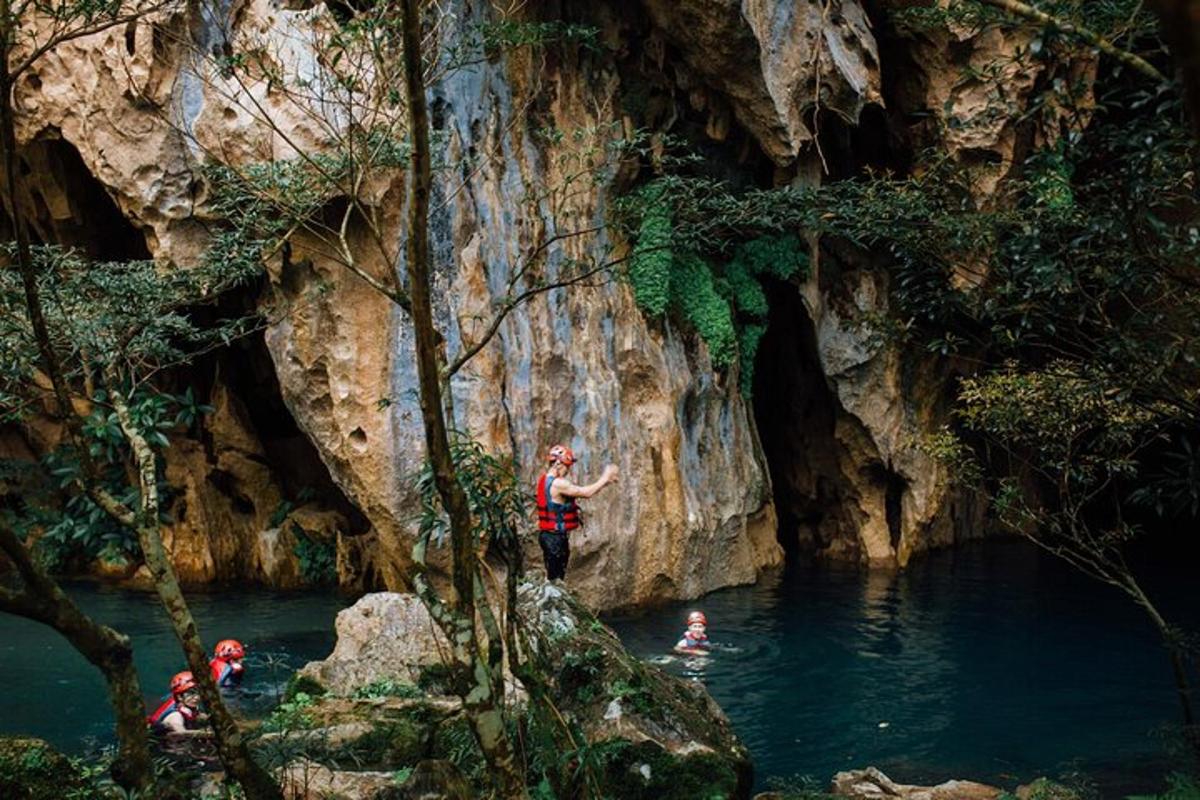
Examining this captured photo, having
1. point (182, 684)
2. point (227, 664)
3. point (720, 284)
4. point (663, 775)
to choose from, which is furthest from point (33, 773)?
point (720, 284)

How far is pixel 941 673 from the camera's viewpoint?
12.6 meters

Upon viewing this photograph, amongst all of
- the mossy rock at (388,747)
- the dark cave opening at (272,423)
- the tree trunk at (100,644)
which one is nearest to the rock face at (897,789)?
the mossy rock at (388,747)

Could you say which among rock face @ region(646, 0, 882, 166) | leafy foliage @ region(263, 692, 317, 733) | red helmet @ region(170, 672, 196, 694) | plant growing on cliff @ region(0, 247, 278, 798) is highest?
rock face @ region(646, 0, 882, 166)

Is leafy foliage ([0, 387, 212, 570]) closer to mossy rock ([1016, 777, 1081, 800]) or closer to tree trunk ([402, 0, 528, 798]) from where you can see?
tree trunk ([402, 0, 528, 798])

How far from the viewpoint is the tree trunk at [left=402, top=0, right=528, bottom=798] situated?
400 cm

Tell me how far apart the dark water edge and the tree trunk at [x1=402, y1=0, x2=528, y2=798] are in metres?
5.06

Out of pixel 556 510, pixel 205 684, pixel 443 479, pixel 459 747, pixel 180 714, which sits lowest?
pixel 180 714

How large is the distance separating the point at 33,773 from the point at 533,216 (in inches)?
387

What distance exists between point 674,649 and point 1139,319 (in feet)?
26.4

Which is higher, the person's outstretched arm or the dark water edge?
the person's outstretched arm

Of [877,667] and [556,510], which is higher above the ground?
[556,510]

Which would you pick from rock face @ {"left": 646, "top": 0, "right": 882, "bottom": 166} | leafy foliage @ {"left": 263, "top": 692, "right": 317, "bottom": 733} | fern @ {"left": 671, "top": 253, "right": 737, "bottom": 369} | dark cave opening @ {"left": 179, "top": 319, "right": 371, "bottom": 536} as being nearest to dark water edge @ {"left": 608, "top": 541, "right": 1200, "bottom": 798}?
leafy foliage @ {"left": 263, "top": 692, "right": 317, "bottom": 733}

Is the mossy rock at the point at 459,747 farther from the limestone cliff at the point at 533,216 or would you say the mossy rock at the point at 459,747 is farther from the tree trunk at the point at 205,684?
the limestone cliff at the point at 533,216

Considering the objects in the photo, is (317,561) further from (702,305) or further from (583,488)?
(583,488)
